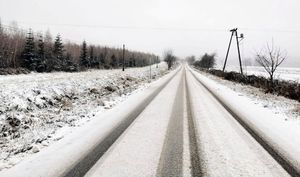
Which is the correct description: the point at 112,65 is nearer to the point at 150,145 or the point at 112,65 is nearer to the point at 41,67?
the point at 41,67

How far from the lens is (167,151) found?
5.75 m

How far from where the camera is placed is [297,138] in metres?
7.14

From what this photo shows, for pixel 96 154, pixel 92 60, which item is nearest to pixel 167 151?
pixel 96 154

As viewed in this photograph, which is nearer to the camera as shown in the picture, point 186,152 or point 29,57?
point 186,152

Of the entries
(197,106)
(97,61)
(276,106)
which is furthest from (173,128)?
(97,61)

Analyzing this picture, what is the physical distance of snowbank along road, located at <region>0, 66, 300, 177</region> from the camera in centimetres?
471

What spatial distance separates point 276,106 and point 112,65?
271ft

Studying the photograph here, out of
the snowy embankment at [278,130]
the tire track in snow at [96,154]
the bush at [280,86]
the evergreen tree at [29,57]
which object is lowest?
the snowy embankment at [278,130]

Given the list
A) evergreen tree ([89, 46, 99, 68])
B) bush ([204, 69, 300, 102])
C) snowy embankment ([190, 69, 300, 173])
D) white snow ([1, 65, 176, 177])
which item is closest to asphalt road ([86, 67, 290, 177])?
snowy embankment ([190, 69, 300, 173])

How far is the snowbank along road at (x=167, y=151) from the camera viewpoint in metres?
4.71

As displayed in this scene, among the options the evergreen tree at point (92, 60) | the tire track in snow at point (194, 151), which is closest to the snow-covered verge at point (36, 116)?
the tire track in snow at point (194, 151)

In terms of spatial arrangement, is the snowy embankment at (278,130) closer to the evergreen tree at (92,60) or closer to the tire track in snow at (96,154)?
the tire track in snow at (96,154)

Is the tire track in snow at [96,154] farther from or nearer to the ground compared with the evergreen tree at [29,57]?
nearer to the ground

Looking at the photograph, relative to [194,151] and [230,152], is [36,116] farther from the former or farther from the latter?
[230,152]
